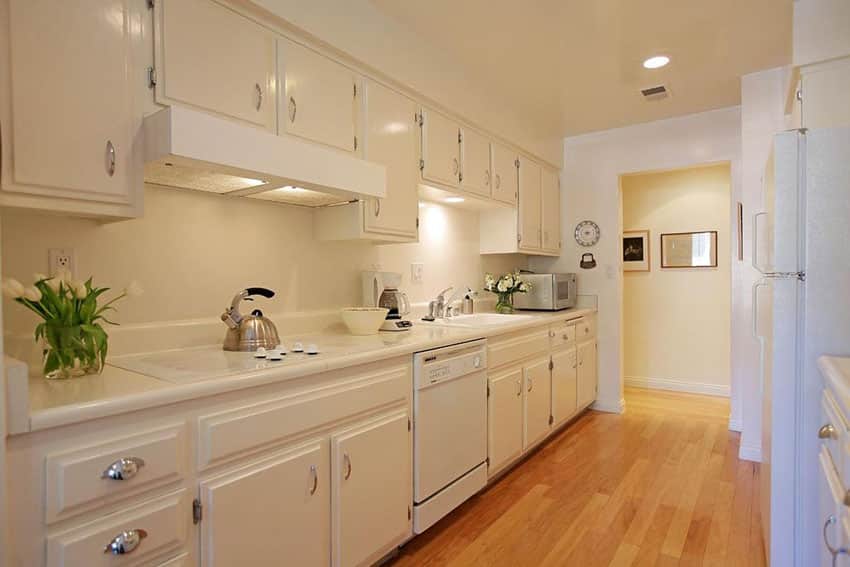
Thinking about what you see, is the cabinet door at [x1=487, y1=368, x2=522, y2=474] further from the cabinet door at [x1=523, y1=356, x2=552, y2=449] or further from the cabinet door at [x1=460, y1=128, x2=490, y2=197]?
A: the cabinet door at [x1=460, y1=128, x2=490, y2=197]

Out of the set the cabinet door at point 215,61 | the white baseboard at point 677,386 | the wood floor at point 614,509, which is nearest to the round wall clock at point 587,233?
the wood floor at point 614,509

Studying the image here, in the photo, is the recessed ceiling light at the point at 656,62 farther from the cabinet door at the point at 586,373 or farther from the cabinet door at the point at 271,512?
the cabinet door at the point at 271,512

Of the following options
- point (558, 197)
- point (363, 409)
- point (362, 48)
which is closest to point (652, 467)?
point (363, 409)

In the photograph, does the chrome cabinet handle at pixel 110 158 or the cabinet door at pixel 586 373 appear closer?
the chrome cabinet handle at pixel 110 158

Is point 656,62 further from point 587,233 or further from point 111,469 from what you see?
point 111,469

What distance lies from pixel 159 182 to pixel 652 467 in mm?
3065

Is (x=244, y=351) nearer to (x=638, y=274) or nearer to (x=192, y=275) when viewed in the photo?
(x=192, y=275)

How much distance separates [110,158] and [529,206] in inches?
118

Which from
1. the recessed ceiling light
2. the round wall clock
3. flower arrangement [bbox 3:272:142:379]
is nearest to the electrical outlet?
flower arrangement [bbox 3:272:142:379]

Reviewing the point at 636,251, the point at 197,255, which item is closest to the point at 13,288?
the point at 197,255

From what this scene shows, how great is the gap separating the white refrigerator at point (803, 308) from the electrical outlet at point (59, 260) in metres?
2.38

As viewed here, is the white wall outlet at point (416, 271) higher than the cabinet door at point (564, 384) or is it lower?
higher

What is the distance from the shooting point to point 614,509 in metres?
2.39

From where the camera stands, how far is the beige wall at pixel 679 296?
453 cm
